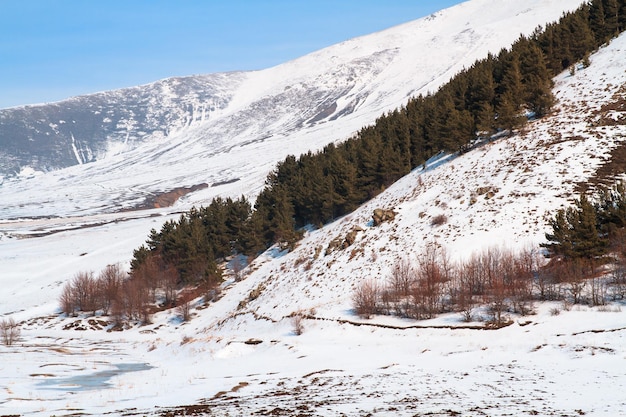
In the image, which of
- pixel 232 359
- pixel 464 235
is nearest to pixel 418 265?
pixel 464 235

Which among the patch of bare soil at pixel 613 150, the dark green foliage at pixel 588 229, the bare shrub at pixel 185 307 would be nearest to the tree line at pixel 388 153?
the bare shrub at pixel 185 307

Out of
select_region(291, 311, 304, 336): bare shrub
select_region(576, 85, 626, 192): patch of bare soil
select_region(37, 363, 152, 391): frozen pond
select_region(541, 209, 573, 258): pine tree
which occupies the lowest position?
select_region(37, 363, 152, 391): frozen pond

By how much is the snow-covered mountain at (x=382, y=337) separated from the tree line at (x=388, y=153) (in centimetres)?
378

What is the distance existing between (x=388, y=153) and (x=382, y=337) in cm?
3901

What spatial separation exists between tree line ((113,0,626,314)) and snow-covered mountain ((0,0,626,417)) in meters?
3.78

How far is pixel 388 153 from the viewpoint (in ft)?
229

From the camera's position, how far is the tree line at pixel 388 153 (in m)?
62.4

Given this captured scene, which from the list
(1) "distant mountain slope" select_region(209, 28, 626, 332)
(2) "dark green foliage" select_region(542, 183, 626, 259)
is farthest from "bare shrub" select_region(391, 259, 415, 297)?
(2) "dark green foliage" select_region(542, 183, 626, 259)

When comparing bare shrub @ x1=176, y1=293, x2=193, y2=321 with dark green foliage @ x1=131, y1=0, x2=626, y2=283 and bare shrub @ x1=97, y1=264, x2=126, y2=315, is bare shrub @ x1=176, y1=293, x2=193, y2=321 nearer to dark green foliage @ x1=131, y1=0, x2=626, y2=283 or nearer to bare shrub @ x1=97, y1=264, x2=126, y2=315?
dark green foliage @ x1=131, y1=0, x2=626, y2=283

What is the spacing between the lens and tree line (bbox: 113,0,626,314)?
62438 mm

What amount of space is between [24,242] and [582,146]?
147m

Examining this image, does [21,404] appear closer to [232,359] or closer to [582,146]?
[232,359]

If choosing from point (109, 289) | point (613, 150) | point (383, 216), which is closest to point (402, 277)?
point (383, 216)

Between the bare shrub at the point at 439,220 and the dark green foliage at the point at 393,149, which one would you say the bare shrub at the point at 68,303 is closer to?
the dark green foliage at the point at 393,149
